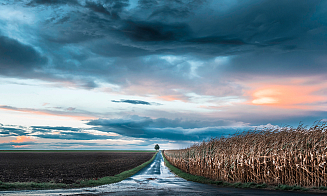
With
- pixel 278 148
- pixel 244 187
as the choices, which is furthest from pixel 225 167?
pixel 278 148

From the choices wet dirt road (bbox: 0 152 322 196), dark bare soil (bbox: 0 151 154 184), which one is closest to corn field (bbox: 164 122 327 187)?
wet dirt road (bbox: 0 152 322 196)

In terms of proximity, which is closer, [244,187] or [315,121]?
[244,187]

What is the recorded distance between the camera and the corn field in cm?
1886

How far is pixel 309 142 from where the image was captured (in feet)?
66.9

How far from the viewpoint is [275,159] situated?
2094 cm

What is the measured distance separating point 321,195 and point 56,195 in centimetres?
1742

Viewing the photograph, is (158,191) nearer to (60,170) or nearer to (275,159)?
(275,159)

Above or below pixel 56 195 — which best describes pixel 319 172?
above

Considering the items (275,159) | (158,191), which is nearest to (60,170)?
(158,191)

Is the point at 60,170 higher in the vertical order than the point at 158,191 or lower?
lower

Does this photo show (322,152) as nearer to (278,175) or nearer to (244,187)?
(278,175)

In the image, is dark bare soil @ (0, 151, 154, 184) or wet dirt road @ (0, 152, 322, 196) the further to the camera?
dark bare soil @ (0, 151, 154, 184)

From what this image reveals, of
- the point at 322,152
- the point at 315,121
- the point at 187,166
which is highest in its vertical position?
the point at 315,121

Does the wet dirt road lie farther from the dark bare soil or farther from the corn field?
the dark bare soil
